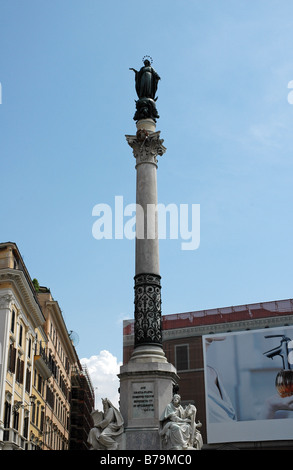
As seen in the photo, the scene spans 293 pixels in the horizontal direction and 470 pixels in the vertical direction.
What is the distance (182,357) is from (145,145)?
44186 millimetres

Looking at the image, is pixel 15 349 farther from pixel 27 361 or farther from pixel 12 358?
pixel 27 361

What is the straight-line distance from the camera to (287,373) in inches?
2341

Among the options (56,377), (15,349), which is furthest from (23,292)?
(56,377)

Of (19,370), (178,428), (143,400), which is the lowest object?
(178,428)

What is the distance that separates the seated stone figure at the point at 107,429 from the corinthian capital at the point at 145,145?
984cm

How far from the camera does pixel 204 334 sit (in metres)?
64.9

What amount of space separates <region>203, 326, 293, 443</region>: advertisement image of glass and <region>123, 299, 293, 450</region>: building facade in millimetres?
204

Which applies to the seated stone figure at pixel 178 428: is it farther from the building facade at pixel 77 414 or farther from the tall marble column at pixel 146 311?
the building facade at pixel 77 414

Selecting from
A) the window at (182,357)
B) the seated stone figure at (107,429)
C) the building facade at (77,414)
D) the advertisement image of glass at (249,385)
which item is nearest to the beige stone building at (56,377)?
the building facade at (77,414)

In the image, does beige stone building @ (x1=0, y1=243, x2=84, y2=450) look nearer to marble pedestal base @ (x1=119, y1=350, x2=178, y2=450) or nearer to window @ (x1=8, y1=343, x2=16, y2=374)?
window @ (x1=8, y1=343, x2=16, y2=374)

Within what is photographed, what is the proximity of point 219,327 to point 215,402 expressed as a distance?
8.28 metres

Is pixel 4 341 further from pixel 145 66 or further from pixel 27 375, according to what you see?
pixel 145 66

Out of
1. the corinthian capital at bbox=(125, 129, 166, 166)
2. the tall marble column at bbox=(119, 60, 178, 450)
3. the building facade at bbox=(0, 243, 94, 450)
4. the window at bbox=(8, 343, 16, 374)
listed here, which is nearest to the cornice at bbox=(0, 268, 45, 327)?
the building facade at bbox=(0, 243, 94, 450)
